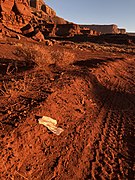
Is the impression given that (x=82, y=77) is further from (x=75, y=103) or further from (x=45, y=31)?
(x=45, y=31)

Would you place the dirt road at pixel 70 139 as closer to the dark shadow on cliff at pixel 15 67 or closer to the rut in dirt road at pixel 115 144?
the rut in dirt road at pixel 115 144

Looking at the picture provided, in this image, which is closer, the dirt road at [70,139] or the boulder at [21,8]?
the dirt road at [70,139]

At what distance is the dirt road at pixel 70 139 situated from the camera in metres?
3.83

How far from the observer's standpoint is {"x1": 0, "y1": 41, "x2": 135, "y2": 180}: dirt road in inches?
151

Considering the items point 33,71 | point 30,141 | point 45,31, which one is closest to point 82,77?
point 33,71

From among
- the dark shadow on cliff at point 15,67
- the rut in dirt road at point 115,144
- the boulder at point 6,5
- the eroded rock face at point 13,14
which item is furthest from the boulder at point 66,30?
the rut in dirt road at point 115,144

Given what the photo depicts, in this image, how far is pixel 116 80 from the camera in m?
11.2

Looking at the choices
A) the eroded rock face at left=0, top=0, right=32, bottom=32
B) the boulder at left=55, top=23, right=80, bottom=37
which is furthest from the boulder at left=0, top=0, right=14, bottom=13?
the boulder at left=55, top=23, right=80, bottom=37

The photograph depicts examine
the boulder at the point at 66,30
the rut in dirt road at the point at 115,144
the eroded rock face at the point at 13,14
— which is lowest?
the boulder at the point at 66,30

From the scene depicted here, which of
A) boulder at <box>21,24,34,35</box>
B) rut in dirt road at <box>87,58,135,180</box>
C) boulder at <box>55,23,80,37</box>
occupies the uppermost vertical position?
boulder at <box>21,24,34,35</box>

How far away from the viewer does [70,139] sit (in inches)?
191

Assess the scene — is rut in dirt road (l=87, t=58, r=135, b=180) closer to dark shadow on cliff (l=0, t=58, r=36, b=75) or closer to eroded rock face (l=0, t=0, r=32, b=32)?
dark shadow on cliff (l=0, t=58, r=36, b=75)

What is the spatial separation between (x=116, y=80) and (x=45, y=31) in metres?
53.6

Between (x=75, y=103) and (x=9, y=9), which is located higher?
(x=9, y=9)
